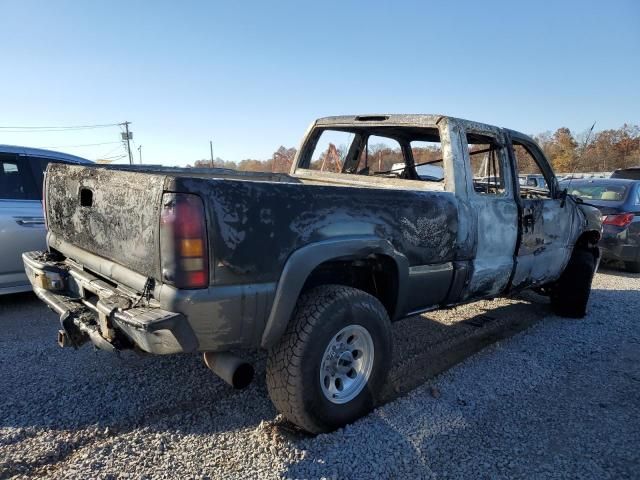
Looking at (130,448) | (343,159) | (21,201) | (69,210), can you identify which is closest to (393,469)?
(130,448)

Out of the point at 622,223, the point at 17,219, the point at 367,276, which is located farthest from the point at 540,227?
the point at 17,219

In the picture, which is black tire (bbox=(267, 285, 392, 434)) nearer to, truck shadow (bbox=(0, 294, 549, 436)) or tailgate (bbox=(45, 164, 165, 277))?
truck shadow (bbox=(0, 294, 549, 436))

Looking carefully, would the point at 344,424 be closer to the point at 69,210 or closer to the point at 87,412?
the point at 87,412

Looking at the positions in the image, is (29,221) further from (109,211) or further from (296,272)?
(296,272)

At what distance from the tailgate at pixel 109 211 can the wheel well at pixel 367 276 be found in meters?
0.96

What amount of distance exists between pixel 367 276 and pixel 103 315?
65.3 inches

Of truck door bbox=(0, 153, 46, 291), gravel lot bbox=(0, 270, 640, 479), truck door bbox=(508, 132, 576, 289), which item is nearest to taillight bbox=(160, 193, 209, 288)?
gravel lot bbox=(0, 270, 640, 479)

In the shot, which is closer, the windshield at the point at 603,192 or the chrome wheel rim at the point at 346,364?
the chrome wheel rim at the point at 346,364

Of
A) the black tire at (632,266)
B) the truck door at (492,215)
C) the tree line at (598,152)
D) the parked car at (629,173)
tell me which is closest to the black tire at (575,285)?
the truck door at (492,215)

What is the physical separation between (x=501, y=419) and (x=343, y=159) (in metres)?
2.94

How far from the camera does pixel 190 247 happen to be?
6.71ft

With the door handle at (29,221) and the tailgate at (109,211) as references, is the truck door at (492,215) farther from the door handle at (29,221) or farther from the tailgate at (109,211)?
the door handle at (29,221)

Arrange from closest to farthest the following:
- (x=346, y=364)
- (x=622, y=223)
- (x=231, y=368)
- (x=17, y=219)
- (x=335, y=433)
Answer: (x=231, y=368)
(x=335, y=433)
(x=346, y=364)
(x=17, y=219)
(x=622, y=223)

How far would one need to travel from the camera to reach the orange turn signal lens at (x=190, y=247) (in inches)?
80.4
